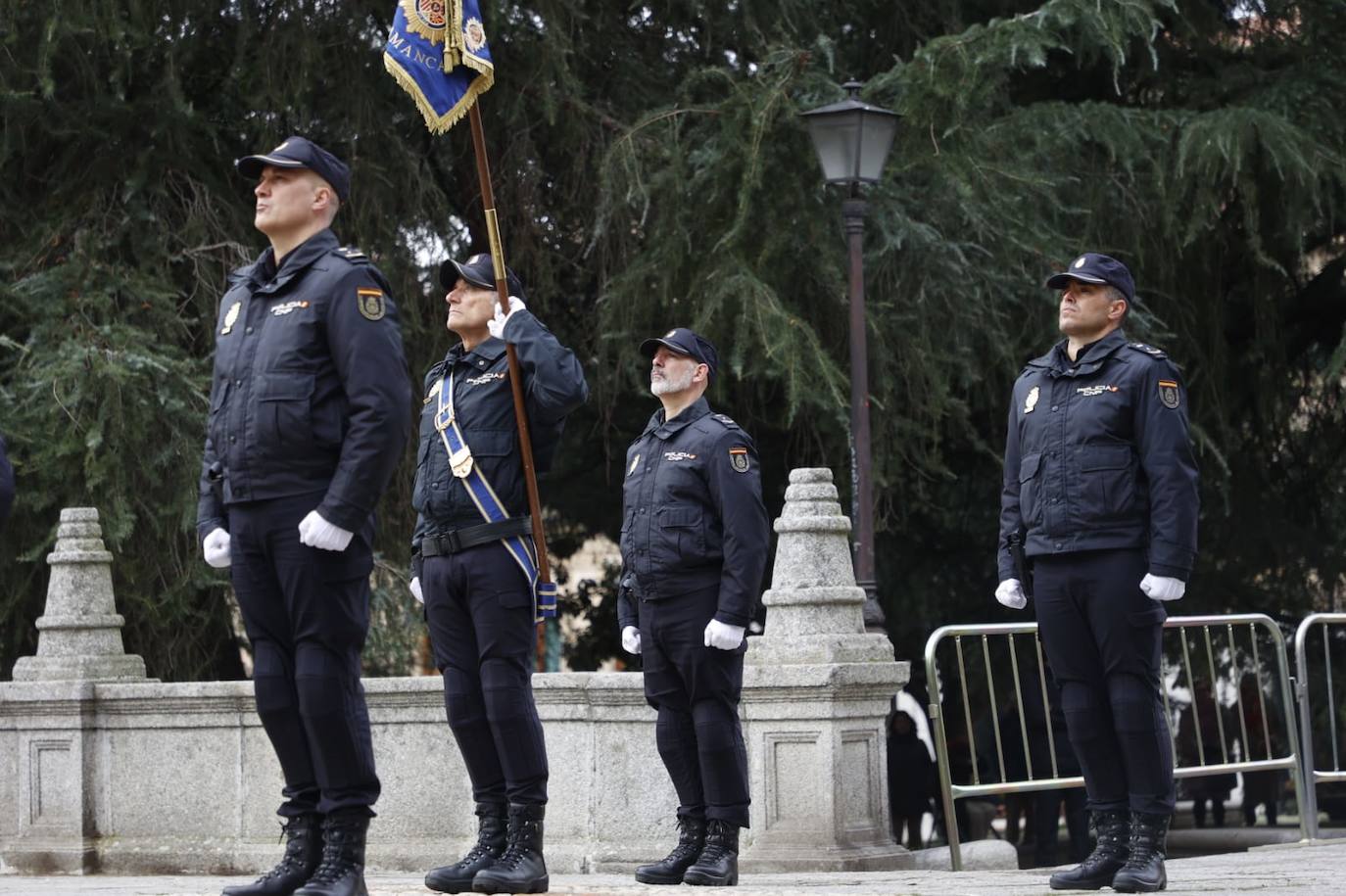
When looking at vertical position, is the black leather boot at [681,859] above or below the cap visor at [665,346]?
below

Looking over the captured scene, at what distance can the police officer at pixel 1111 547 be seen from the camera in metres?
6.89

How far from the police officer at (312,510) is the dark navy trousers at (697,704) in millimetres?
1996

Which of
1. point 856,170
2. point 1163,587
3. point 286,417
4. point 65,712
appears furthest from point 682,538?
point 856,170

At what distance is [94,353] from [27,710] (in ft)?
7.53

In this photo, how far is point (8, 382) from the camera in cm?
1223

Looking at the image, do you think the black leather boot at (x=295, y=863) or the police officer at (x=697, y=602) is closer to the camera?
the black leather boot at (x=295, y=863)

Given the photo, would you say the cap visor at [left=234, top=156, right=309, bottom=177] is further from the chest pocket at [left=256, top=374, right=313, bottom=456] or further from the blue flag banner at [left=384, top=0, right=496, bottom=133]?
the blue flag banner at [left=384, top=0, right=496, bottom=133]

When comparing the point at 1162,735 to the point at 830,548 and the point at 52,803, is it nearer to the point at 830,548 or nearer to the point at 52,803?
the point at 830,548

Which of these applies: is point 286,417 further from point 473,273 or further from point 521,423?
point 473,273

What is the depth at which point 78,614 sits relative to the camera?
424 inches

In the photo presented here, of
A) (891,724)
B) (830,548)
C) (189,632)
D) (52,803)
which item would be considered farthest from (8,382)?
(891,724)

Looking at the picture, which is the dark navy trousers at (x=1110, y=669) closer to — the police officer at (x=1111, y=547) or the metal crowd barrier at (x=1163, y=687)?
the police officer at (x=1111, y=547)

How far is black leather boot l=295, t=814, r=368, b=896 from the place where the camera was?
17.9 ft

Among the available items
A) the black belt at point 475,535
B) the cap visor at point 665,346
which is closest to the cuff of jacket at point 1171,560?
the cap visor at point 665,346
